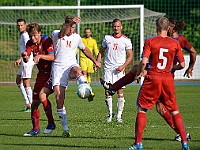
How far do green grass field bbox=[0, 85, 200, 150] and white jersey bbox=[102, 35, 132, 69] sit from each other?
1.27m

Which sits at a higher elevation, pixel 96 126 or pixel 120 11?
pixel 120 11

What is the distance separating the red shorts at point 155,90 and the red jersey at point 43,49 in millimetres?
2405

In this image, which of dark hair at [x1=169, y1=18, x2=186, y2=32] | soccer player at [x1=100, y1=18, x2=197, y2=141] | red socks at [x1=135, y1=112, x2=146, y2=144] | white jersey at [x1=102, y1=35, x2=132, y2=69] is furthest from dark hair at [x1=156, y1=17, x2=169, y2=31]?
white jersey at [x1=102, y1=35, x2=132, y2=69]

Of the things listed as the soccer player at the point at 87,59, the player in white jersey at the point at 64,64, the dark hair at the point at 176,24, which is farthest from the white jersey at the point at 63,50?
the soccer player at the point at 87,59

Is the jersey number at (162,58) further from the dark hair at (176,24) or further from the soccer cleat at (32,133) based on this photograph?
the soccer cleat at (32,133)

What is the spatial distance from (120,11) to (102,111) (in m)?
12.3

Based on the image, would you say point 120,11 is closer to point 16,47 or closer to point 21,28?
point 16,47

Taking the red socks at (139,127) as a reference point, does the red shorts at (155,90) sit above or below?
above

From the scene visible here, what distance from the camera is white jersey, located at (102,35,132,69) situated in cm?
1394

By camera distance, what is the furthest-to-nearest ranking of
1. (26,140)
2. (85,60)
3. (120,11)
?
(120,11)
(85,60)
(26,140)

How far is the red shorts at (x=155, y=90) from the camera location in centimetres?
898

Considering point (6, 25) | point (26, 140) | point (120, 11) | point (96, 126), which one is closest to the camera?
point (26, 140)

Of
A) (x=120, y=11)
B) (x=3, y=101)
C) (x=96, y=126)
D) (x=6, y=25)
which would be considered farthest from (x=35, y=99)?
(x=6, y=25)

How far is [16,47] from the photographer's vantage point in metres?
31.0
